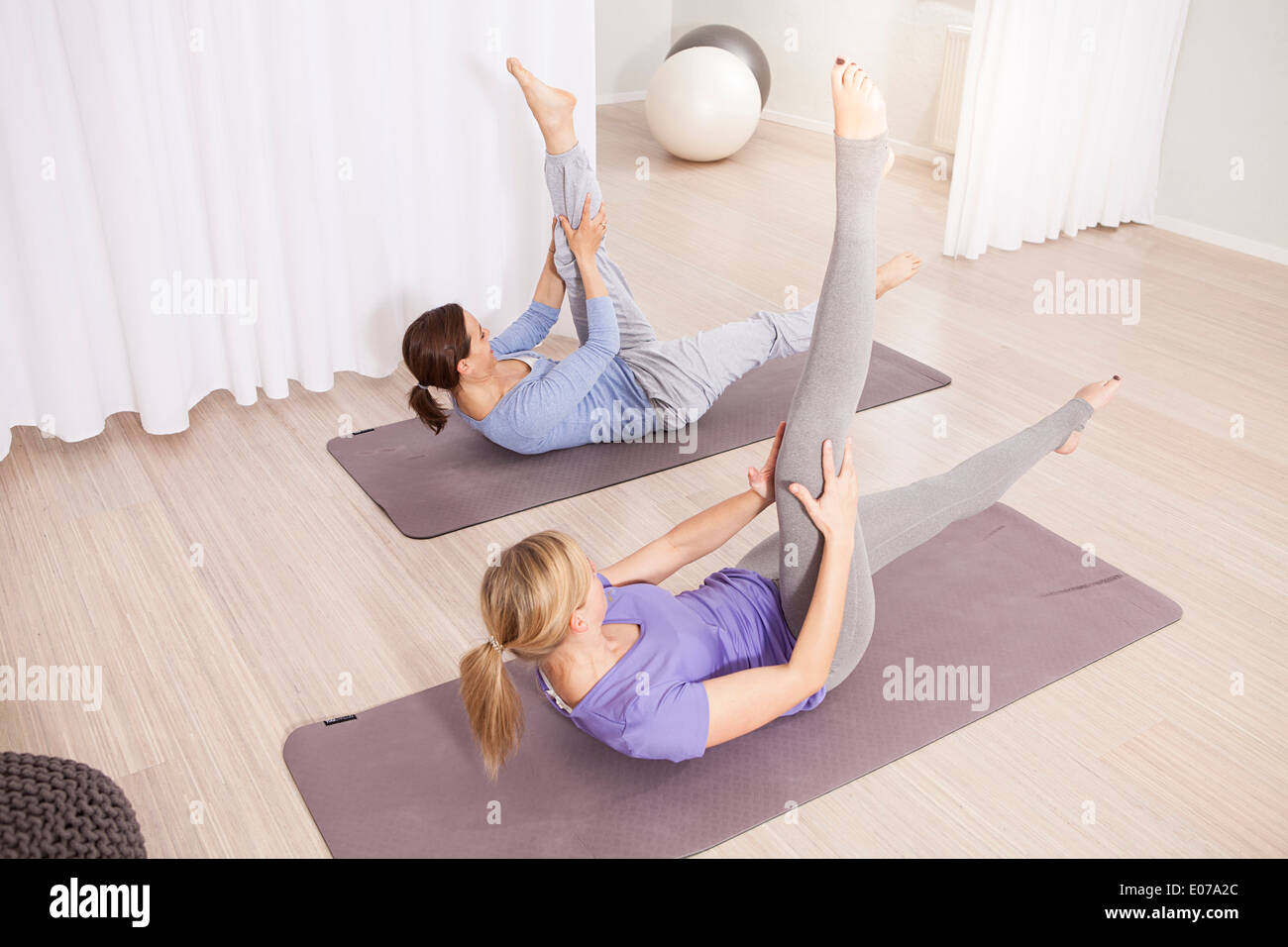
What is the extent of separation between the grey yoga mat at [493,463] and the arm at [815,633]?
3.22 feet

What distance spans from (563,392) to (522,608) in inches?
44.8

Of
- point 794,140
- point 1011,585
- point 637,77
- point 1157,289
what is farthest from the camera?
point 637,77

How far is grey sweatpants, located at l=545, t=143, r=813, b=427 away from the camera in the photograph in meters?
2.61

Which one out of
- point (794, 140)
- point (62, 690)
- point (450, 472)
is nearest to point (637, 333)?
point (450, 472)

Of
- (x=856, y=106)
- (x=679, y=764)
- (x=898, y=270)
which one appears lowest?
(x=679, y=764)

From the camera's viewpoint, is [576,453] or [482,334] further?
[576,453]

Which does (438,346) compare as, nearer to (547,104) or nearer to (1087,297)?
(547,104)

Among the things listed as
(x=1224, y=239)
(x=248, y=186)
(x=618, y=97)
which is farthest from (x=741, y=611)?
(x=618, y=97)

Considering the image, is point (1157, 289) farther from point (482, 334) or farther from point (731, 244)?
point (482, 334)

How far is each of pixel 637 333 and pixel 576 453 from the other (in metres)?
0.34

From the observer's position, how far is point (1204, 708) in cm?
187

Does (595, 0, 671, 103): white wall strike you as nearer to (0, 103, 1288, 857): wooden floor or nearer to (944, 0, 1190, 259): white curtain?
(944, 0, 1190, 259): white curtain

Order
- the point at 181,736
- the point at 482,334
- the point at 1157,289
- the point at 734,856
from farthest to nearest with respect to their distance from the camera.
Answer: the point at 1157,289, the point at 482,334, the point at 181,736, the point at 734,856

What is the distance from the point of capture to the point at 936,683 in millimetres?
1894
